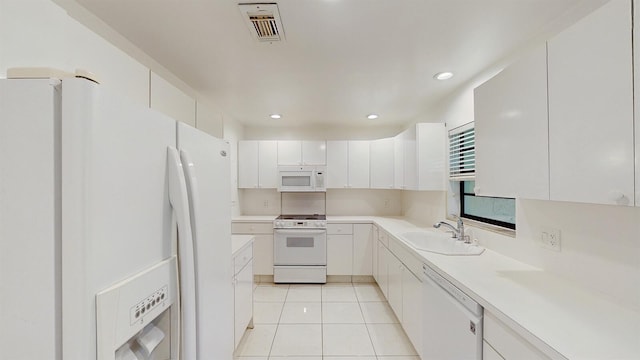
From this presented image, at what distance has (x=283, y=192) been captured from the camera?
13.3 ft

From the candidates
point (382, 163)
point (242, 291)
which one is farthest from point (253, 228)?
point (382, 163)

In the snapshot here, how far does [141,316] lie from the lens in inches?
23.2

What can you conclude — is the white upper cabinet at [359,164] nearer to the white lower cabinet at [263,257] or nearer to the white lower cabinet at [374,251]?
the white lower cabinet at [374,251]

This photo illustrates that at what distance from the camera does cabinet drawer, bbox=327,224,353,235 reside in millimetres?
3480

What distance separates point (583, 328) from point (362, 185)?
9.64 ft

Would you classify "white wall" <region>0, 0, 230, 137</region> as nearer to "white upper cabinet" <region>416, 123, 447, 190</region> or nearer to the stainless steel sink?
the stainless steel sink

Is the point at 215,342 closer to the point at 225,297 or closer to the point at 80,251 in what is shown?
the point at 225,297

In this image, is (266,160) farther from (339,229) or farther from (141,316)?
(141,316)

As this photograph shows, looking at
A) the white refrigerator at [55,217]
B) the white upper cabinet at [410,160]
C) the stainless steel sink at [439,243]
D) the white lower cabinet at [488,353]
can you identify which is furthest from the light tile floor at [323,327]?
the white refrigerator at [55,217]

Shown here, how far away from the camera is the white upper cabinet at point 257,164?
379 centimetres

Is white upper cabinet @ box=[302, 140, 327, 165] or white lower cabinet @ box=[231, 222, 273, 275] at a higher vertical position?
white upper cabinet @ box=[302, 140, 327, 165]

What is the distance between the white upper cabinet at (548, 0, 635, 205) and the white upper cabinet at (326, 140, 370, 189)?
275 cm

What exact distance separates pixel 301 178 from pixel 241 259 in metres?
1.86

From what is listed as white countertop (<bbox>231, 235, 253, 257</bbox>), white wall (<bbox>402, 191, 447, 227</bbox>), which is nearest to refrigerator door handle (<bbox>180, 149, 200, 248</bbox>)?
white countertop (<bbox>231, 235, 253, 257</bbox>)
